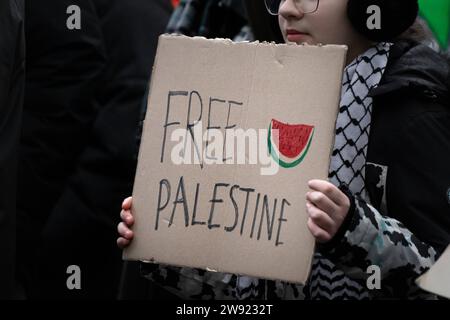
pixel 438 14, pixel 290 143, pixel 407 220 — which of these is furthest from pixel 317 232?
pixel 438 14

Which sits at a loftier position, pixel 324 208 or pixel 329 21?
pixel 329 21

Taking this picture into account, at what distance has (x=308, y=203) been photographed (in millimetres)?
2885

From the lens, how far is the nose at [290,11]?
3.20m

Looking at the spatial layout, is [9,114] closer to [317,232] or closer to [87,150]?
[317,232]

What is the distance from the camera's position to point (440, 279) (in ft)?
8.32

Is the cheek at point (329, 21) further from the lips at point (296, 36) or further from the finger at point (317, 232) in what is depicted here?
the finger at point (317, 232)

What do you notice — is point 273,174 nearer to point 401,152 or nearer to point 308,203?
point 308,203

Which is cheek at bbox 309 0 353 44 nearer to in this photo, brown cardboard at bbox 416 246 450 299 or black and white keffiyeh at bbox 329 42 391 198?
black and white keffiyeh at bbox 329 42 391 198

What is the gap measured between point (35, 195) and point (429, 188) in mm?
2386

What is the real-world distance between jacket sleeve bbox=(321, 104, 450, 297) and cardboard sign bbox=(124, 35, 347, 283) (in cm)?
14

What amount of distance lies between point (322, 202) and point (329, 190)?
0.03 m

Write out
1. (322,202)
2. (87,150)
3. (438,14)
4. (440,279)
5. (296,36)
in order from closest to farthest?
(440,279), (322,202), (296,36), (87,150), (438,14)

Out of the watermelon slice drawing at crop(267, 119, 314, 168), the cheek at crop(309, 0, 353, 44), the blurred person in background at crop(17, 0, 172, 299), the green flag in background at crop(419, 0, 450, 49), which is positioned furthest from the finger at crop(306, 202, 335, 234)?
the green flag in background at crop(419, 0, 450, 49)
